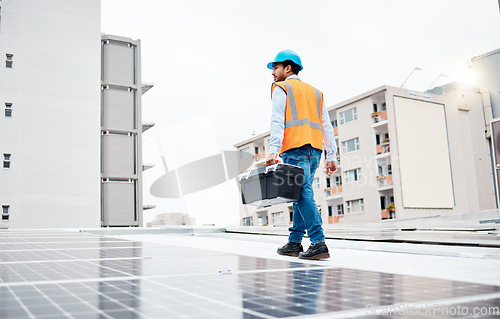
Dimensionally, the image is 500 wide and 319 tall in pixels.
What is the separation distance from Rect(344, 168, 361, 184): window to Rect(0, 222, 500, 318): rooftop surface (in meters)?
38.2

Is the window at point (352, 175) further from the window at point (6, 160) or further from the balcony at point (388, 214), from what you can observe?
the window at point (6, 160)

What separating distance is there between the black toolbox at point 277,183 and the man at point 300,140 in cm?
11

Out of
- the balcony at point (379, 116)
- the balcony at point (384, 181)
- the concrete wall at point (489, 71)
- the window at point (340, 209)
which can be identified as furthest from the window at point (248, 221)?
the concrete wall at point (489, 71)

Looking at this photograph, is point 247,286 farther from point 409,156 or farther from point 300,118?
point 409,156

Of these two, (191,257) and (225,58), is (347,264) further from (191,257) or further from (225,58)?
(225,58)

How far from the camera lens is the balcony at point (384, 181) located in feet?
130

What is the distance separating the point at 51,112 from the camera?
32625 mm

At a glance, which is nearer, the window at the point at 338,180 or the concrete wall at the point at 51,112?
the concrete wall at the point at 51,112

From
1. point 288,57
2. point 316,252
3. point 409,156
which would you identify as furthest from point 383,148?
point 316,252

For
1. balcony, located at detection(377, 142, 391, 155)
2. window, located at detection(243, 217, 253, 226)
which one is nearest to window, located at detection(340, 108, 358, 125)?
balcony, located at detection(377, 142, 391, 155)

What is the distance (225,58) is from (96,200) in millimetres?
12579

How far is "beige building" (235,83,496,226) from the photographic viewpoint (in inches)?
1569

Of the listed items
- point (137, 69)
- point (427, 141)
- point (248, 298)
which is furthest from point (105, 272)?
point (427, 141)

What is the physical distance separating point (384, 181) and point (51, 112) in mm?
25150
